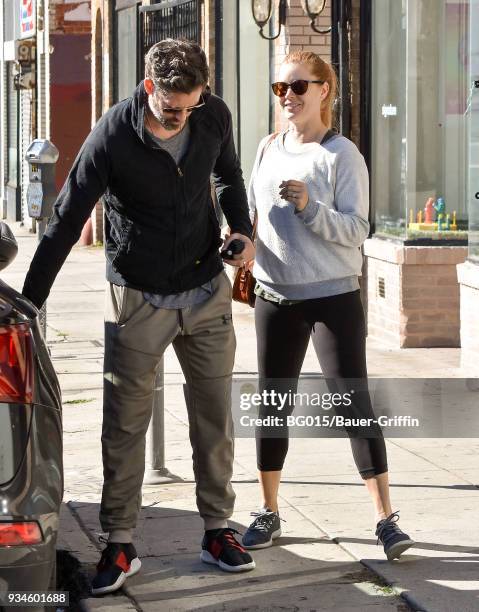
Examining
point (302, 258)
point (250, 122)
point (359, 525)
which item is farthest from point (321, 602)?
point (250, 122)

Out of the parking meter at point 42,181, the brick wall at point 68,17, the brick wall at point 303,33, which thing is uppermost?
the brick wall at point 68,17

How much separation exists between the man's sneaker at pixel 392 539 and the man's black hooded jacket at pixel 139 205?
3.93 ft

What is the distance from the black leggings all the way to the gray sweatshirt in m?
0.07

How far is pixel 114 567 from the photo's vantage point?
5.09m

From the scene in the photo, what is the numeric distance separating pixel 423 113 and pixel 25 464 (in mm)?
7905

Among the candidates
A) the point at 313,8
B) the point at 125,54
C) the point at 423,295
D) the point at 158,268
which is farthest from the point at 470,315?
the point at 125,54

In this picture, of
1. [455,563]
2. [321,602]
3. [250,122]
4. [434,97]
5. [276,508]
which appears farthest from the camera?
[250,122]

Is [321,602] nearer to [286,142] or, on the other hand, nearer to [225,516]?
[225,516]

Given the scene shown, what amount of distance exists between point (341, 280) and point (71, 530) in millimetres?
1590

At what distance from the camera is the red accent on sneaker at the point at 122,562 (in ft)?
16.8

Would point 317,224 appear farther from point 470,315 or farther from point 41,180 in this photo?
point 470,315

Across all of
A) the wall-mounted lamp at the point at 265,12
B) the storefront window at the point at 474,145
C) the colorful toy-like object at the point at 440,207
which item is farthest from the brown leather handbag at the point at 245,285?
the wall-mounted lamp at the point at 265,12

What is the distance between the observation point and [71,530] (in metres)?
5.82

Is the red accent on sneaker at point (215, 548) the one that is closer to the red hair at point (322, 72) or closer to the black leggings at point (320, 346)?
the black leggings at point (320, 346)
